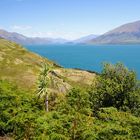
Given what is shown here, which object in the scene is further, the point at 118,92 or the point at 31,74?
the point at 31,74

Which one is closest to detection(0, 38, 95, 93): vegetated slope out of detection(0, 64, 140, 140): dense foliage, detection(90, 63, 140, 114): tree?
detection(0, 64, 140, 140): dense foliage

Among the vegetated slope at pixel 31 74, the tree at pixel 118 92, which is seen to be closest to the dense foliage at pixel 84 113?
the tree at pixel 118 92

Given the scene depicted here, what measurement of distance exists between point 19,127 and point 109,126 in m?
20.4

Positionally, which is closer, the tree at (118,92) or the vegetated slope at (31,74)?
the tree at (118,92)

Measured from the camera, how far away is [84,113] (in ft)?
214

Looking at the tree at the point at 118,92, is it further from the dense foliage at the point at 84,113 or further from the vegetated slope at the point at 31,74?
the vegetated slope at the point at 31,74

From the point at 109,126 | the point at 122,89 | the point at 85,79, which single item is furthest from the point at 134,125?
the point at 85,79

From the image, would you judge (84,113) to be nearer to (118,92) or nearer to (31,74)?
(118,92)

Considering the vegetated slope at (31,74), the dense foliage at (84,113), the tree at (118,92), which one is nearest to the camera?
the dense foliage at (84,113)

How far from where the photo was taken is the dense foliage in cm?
4066

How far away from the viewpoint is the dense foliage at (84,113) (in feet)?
133

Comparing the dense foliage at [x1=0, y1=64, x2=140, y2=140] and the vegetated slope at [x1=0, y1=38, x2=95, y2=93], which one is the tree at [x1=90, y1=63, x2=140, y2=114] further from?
the vegetated slope at [x1=0, y1=38, x2=95, y2=93]

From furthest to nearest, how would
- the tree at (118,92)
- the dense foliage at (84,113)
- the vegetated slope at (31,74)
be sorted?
the vegetated slope at (31,74) → the tree at (118,92) → the dense foliage at (84,113)

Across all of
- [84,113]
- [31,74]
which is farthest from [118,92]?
[31,74]
